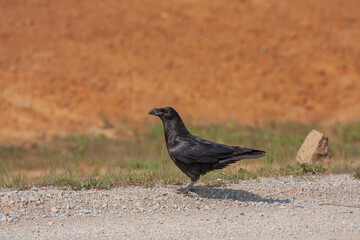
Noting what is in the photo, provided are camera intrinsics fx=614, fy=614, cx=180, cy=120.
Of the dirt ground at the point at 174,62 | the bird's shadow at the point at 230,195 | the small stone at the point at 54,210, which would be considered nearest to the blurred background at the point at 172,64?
the dirt ground at the point at 174,62

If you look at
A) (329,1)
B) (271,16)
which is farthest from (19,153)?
(329,1)

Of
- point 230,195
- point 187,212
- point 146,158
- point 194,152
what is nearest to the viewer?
point 187,212

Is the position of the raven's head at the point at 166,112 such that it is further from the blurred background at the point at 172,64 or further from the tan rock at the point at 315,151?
the blurred background at the point at 172,64

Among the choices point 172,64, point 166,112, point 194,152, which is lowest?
point 194,152

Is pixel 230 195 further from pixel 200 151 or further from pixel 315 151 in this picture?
pixel 315 151

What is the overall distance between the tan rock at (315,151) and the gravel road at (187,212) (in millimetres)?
1300

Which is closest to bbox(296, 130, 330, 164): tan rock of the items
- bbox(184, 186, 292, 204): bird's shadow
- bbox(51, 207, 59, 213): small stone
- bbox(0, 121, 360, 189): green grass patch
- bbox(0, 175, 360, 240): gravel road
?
bbox(0, 121, 360, 189): green grass patch

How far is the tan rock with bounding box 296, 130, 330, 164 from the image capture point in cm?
978

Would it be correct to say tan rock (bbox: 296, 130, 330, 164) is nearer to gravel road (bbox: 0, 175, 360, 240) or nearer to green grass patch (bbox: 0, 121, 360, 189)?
green grass patch (bbox: 0, 121, 360, 189)

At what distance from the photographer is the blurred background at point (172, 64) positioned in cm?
1814

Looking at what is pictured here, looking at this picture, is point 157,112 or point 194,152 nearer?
point 194,152

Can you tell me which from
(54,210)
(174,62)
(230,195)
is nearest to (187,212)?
(230,195)

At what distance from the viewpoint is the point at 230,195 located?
7.83m

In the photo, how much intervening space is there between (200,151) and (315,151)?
9.71 ft
